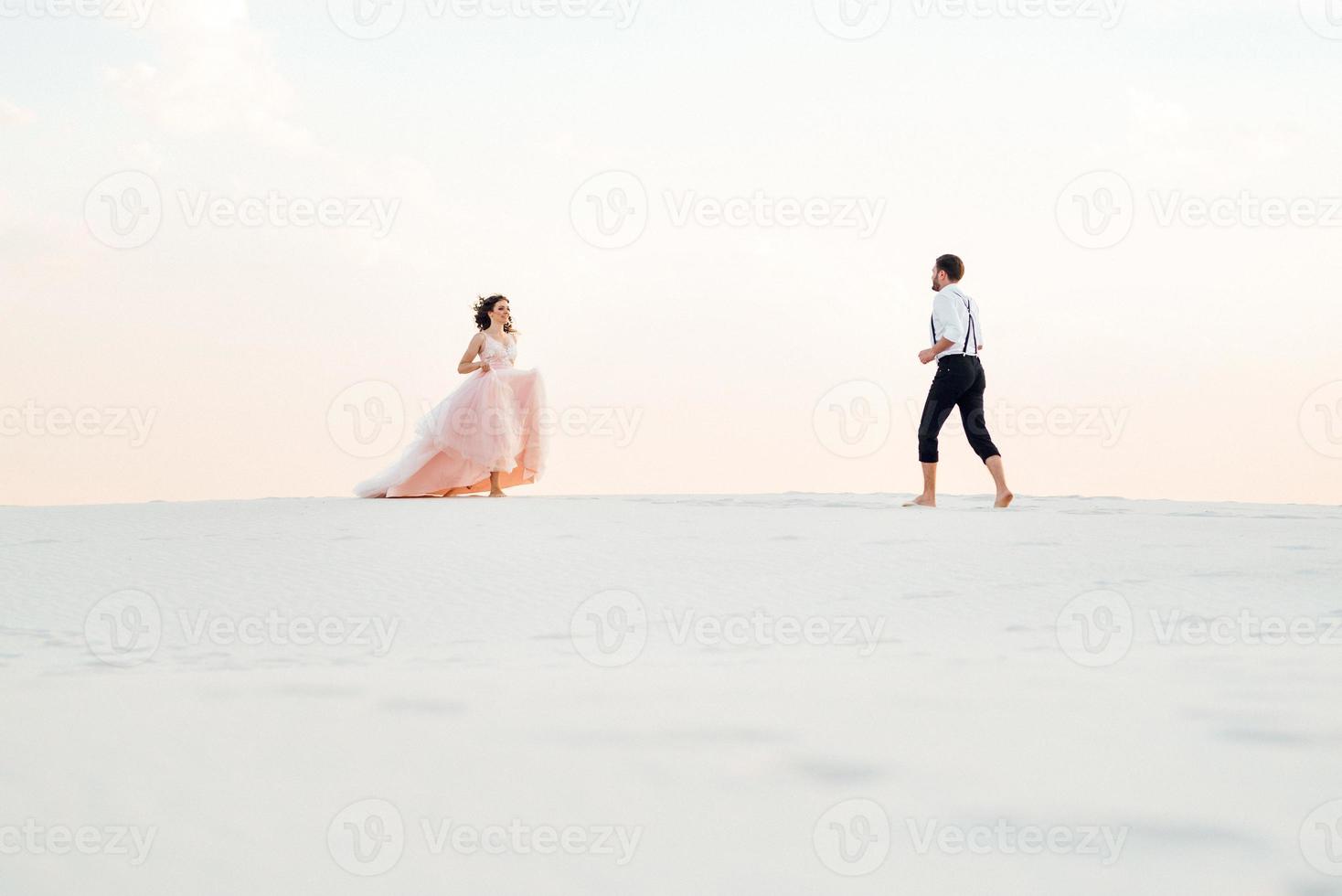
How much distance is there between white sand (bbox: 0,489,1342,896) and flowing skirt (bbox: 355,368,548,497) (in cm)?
396

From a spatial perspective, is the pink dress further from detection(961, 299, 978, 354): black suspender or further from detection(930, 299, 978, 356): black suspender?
detection(961, 299, 978, 354): black suspender

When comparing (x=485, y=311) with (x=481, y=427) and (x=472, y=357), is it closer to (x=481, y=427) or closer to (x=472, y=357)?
(x=472, y=357)

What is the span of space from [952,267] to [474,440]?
3.98 metres

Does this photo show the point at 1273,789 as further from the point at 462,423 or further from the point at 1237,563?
the point at 462,423

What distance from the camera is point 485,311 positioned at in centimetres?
1027

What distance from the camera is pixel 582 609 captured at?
15.6ft

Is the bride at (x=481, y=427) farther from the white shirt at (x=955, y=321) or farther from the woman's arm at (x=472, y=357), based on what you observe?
the white shirt at (x=955, y=321)

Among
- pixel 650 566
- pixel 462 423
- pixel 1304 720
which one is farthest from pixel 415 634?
pixel 462 423

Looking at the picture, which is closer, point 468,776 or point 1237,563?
point 468,776

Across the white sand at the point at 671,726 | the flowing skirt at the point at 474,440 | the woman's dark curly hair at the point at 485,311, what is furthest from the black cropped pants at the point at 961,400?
the woman's dark curly hair at the point at 485,311

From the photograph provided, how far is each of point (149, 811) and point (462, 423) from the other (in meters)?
7.88

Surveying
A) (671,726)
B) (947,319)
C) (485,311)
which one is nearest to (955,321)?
(947,319)

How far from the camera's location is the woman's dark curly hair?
10.2 metres

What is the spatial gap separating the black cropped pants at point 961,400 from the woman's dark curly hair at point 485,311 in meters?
3.57
